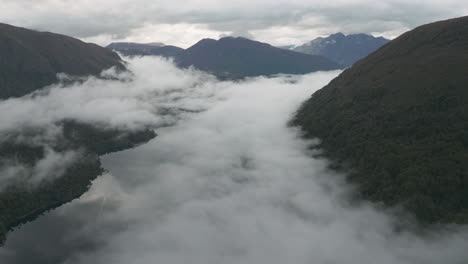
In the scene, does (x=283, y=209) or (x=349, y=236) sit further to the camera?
(x=283, y=209)

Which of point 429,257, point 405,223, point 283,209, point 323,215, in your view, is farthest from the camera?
point 283,209

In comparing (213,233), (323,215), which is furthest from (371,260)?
(213,233)

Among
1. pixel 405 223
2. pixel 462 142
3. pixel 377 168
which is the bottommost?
pixel 405 223

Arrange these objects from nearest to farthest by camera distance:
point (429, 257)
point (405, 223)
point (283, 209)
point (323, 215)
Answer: point (429, 257), point (405, 223), point (323, 215), point (283, 209)

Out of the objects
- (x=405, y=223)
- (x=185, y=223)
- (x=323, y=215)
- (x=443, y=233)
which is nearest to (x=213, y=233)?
(x=185, y=223)

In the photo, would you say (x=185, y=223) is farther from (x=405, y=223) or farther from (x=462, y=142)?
(x=462, y=142)

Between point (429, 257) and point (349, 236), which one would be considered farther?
point (349, 236)

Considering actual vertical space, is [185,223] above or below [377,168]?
below

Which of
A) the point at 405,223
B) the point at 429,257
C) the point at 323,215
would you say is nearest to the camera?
the point at 429,257

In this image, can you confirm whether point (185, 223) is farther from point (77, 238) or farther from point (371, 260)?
point (371, 260)
